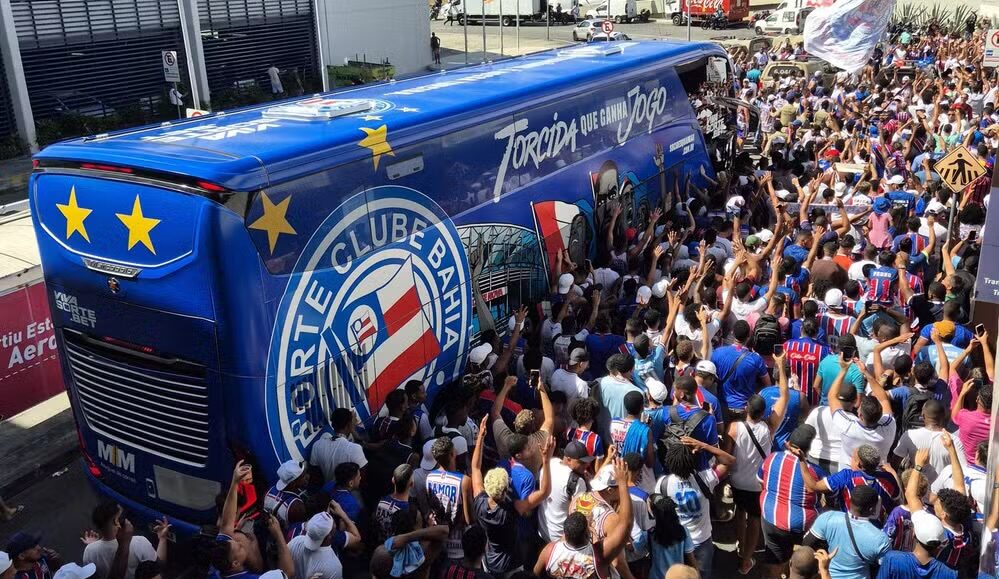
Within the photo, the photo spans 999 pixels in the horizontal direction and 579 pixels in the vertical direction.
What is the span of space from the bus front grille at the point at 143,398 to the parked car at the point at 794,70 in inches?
795

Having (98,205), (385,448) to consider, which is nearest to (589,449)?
(385,448)

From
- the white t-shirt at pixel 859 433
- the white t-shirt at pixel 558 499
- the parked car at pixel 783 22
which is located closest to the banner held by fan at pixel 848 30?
the white t-shirt at pixel 859 433

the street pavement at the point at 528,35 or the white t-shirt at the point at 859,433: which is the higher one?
the street pavement at the point at 528,35

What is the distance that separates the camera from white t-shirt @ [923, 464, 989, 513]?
5.05 m

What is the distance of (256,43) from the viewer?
25.4m

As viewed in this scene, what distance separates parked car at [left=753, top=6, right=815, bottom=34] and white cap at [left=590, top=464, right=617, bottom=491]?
3562cm

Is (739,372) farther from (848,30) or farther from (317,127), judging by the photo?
(848,30)

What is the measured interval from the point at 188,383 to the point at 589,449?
2657 millimetres

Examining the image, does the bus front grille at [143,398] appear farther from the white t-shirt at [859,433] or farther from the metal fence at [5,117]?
the metal fence at [5,117]

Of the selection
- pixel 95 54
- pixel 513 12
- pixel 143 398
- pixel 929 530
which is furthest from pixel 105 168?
pixel 513 12

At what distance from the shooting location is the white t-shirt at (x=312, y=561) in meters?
4.74

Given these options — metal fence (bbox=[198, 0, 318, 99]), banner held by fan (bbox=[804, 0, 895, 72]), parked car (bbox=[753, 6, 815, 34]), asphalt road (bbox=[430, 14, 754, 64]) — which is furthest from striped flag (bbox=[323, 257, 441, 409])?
parked car (bbox=[753, 6, 815, 34])

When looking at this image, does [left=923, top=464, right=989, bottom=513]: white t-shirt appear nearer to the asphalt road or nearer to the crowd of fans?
the crowd of fans

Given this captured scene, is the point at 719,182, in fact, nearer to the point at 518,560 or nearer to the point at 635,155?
the point at 635,155
